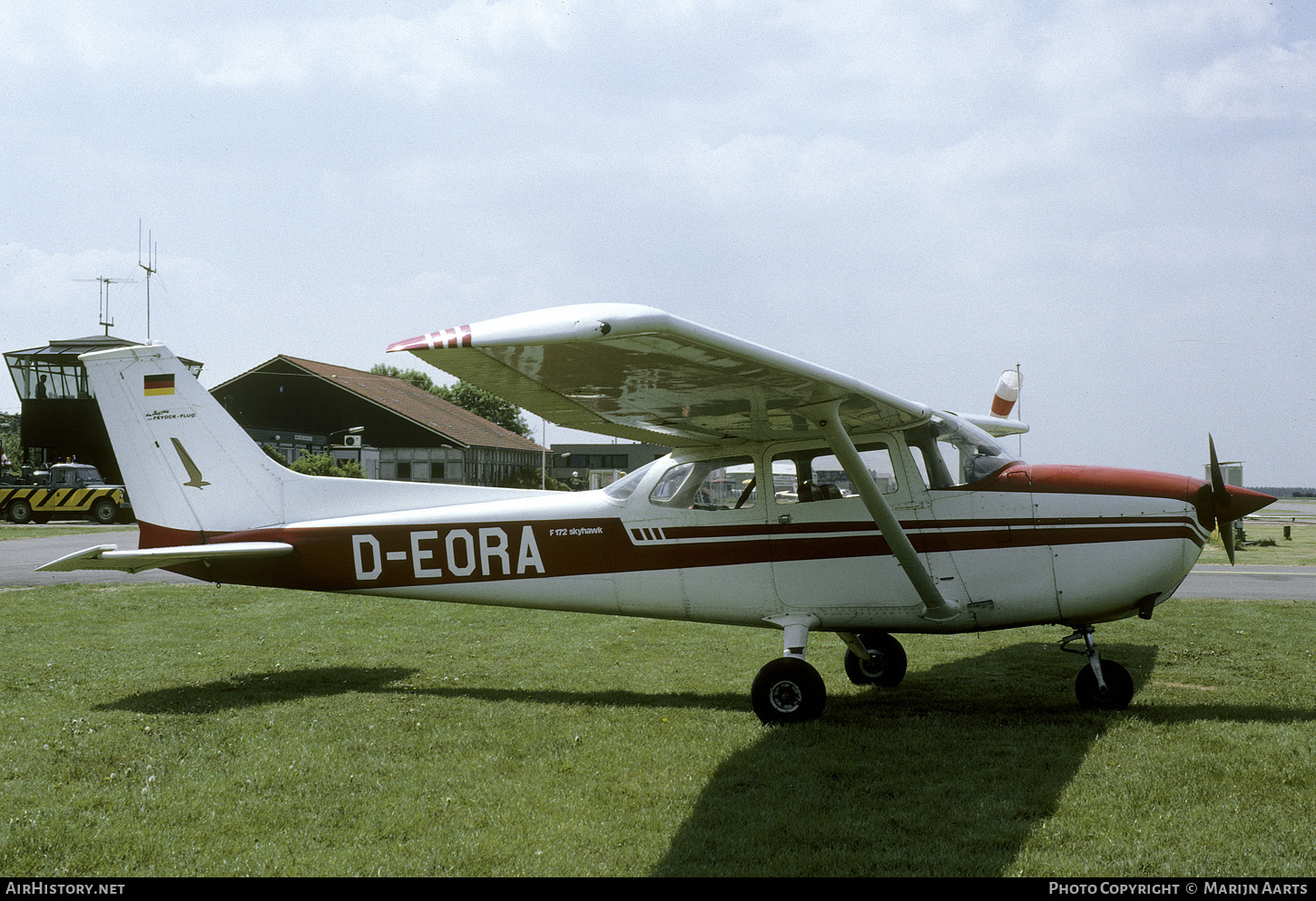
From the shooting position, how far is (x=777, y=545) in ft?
22.1

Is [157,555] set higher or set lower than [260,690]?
higher

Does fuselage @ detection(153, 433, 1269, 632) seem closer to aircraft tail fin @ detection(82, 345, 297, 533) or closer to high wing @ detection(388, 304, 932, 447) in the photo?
aircraft tail fin @ detection(82, 345, 297, 533)

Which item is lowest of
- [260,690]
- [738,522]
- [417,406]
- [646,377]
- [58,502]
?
[260,690]

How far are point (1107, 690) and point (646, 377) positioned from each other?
13.6 feet

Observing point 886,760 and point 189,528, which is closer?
point 886,760

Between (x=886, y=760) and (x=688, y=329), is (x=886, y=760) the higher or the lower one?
the lower one

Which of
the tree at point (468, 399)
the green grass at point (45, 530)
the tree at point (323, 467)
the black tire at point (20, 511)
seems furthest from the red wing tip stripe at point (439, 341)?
the tree at point (468, 399)

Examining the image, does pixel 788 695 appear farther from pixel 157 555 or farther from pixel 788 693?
pixel 157 555

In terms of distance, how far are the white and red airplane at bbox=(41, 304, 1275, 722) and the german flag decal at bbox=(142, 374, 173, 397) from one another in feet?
0.05

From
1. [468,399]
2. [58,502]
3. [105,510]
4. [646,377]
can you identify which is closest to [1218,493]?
[646,377]

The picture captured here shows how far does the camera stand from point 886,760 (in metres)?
5.20

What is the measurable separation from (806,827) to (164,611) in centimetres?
1032

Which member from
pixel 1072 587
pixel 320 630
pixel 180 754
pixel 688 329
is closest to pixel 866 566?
pixel 1072 587
